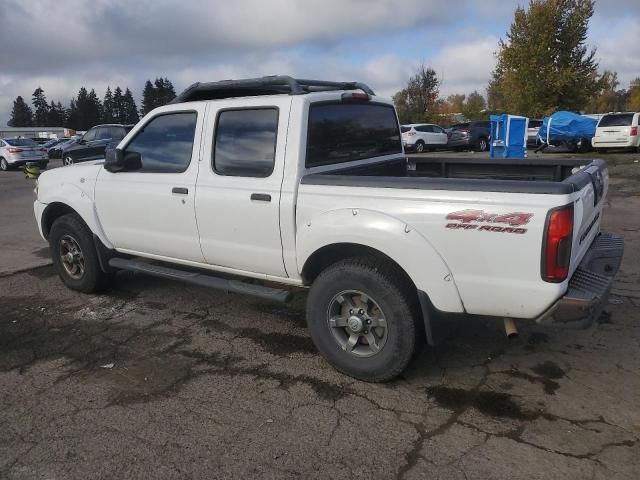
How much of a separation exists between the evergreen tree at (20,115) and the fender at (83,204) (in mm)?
120901

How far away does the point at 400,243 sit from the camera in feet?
10.6

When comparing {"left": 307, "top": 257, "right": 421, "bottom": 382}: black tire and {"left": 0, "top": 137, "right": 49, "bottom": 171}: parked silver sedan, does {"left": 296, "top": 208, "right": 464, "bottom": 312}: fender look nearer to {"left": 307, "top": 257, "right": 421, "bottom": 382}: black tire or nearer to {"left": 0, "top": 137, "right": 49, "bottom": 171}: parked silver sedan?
{"left": 307, "top": 257, "right": 421, "bottom": 382}: black tire

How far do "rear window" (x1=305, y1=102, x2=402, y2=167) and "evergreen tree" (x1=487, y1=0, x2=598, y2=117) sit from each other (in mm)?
33720

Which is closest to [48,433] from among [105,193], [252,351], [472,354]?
[252,351]

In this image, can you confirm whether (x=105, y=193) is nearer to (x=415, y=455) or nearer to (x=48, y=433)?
(x=48, y=433)

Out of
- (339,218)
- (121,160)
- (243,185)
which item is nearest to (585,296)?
(339,218)

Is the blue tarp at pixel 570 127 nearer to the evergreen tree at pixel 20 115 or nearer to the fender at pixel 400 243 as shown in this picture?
the fender at pixel 400 243

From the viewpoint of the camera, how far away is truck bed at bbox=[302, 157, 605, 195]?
293 centimetres

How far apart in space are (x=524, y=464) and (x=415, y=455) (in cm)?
Answer: 54

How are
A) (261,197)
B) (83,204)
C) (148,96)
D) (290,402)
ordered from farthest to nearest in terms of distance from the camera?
(148,96)
(83,204)
(261,197)
(290,402)

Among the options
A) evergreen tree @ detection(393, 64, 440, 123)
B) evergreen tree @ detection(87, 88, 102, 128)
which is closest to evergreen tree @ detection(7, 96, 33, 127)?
evergreen tree @ detection(87, 88, 102, 128)

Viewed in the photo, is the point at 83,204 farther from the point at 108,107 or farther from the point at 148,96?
the point at 108,107

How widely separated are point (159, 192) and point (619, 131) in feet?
71.0

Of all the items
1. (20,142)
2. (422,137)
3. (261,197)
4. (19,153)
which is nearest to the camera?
(261,197)
